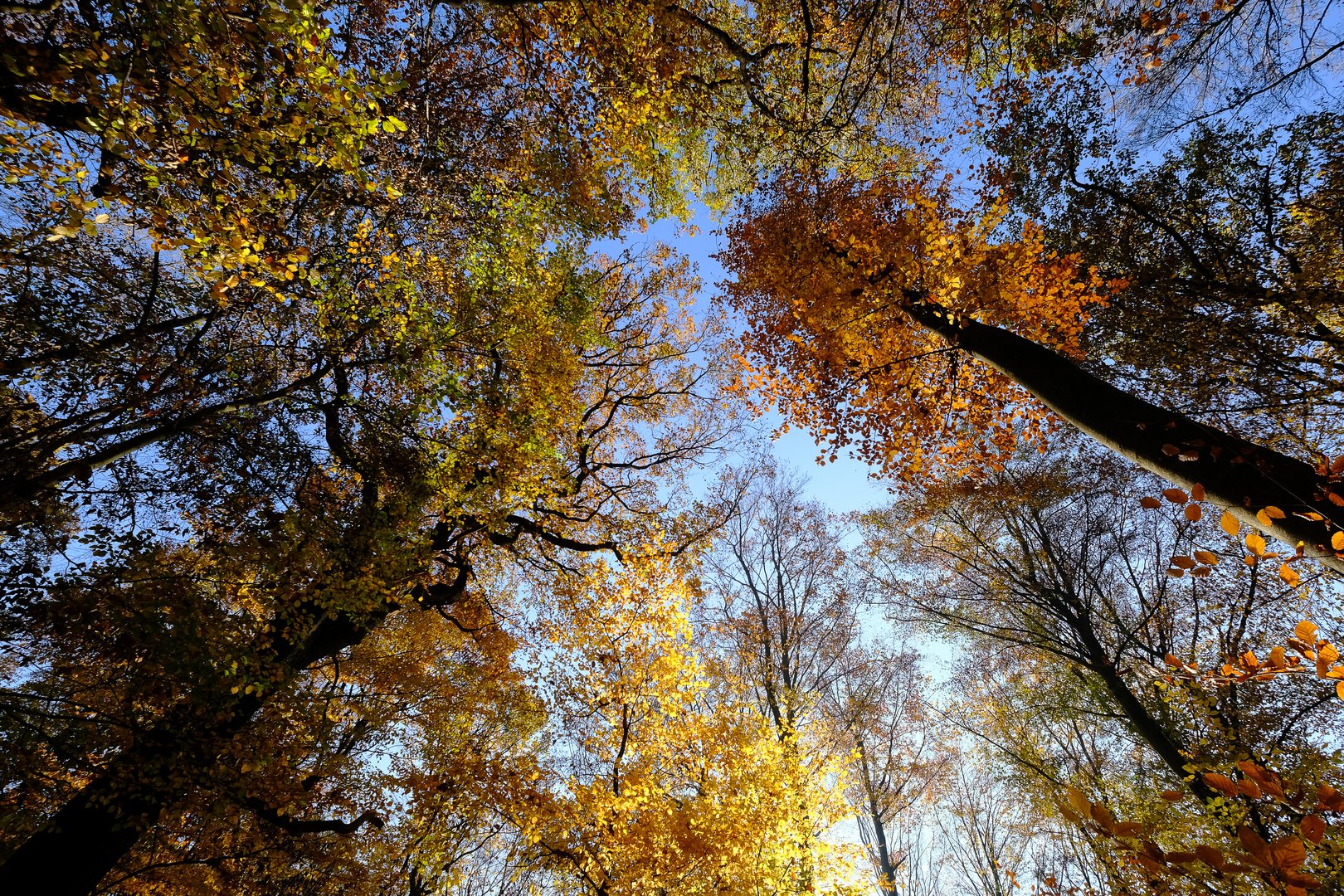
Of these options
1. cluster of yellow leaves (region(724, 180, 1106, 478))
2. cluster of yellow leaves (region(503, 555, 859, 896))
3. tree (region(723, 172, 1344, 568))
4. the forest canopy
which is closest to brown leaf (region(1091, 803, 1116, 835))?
the forest canopy

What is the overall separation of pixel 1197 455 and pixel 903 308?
4116 mm

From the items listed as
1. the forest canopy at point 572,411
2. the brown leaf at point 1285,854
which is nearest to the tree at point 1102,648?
the forest canopy at point 572,411

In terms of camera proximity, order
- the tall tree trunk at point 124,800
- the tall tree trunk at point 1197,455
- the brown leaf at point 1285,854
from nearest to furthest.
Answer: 1. the brown leaf at point 1285,854
2. the tall tree trunk at point 1197,455
3. the tall tree trunk at point 124,800

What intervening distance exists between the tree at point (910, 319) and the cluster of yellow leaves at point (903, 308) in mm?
21

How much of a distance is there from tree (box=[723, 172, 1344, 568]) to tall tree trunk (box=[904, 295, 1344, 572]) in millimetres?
54

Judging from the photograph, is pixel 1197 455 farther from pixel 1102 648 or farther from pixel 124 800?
pixel 124 800

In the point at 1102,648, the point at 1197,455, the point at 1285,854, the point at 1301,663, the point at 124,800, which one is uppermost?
the point at 1102,648

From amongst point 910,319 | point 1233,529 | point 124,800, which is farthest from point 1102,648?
point 124,800

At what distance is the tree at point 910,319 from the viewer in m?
6.55

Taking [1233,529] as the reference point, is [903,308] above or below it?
above

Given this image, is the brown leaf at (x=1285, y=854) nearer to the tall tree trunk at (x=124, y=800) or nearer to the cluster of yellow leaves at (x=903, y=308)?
the cluster of yellow leaves at (x=903, y=308)

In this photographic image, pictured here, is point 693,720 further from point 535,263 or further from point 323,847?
point 535,263

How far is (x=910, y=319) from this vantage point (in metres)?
6.95

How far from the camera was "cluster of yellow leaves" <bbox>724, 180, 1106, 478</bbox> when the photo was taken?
6816 mm
